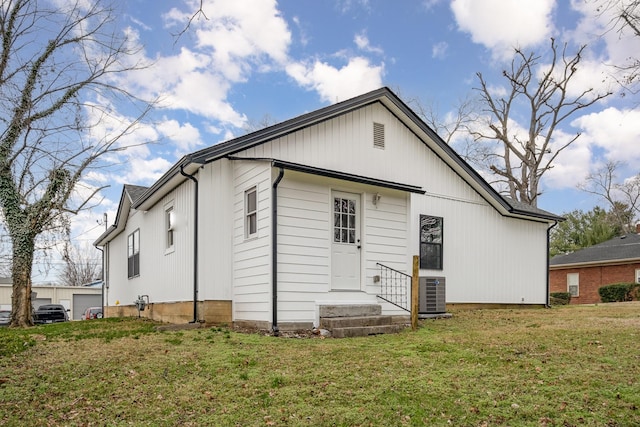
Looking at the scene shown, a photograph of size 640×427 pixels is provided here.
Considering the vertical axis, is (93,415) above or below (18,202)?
below

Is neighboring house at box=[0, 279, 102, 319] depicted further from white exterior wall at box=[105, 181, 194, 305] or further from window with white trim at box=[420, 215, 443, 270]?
window with white trim at box=[420, 215, 443, 270]

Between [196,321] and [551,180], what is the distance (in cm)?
2528

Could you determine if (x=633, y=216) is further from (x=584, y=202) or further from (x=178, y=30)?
(x=178, y=30)

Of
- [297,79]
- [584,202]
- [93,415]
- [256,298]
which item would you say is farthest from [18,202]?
[584,202]

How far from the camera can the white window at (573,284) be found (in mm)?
25953

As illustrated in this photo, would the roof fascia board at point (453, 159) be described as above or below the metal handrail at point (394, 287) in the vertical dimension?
above

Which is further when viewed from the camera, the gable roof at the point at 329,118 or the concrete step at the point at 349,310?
the gable roof at the point at 329,118

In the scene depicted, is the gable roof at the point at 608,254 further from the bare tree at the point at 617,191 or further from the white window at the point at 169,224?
the white window at the point at 169,224

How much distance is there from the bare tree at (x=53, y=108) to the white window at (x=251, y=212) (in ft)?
18.2

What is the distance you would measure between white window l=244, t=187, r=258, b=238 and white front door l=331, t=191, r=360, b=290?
4.88 feet

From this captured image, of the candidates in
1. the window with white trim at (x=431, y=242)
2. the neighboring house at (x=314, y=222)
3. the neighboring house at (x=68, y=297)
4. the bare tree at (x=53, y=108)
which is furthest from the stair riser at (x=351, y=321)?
the neighboring house at (x=68, y=297)

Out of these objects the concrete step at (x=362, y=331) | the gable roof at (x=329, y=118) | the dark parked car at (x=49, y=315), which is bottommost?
the dark parked car at (x=49, y=315)

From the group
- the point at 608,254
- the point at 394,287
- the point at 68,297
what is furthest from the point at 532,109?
the point at 68,297

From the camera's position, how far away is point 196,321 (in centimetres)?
966
